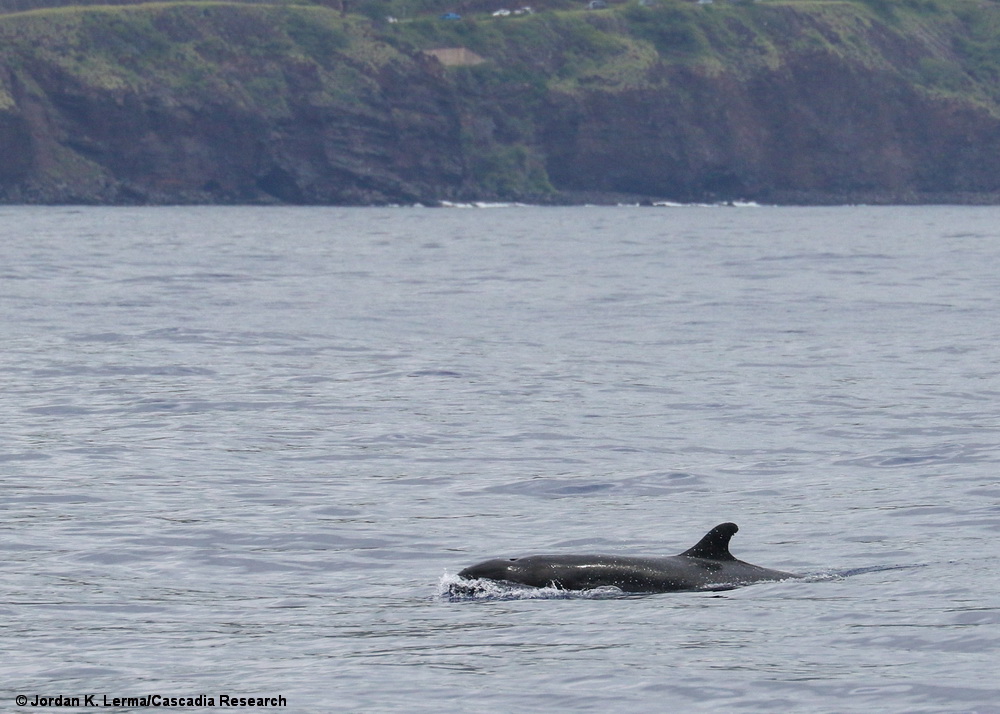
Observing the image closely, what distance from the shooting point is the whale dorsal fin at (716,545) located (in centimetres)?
1555

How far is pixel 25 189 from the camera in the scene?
187875 millimetres

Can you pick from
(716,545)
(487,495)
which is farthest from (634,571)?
(487,495)

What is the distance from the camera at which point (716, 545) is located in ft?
51.6

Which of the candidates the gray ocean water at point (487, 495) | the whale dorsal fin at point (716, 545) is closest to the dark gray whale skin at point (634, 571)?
the whale dorsal fin at point (716, 545)

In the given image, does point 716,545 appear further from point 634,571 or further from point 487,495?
point 487,495

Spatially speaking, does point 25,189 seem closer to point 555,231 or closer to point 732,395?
point 555,231

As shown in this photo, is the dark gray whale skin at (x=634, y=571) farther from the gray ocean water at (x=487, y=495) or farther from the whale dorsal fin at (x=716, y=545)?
the gray ocean water at (x=487, y=495)

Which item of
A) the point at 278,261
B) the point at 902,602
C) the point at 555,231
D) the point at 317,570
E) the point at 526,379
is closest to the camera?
the point at 902,602

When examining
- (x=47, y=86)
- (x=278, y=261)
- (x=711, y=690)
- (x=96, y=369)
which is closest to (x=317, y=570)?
(x=711, y=690)

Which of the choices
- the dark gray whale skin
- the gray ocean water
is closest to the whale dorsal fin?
the dark gray whale skin

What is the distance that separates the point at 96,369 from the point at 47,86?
176 m

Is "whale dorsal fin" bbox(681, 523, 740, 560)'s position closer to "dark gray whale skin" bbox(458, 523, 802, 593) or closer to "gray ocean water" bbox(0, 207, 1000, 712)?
"dark gray whale skin" bbox(458, 523, 802, 593)

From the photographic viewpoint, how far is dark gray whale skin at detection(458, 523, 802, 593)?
607 inches

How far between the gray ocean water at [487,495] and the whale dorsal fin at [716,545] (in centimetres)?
48
